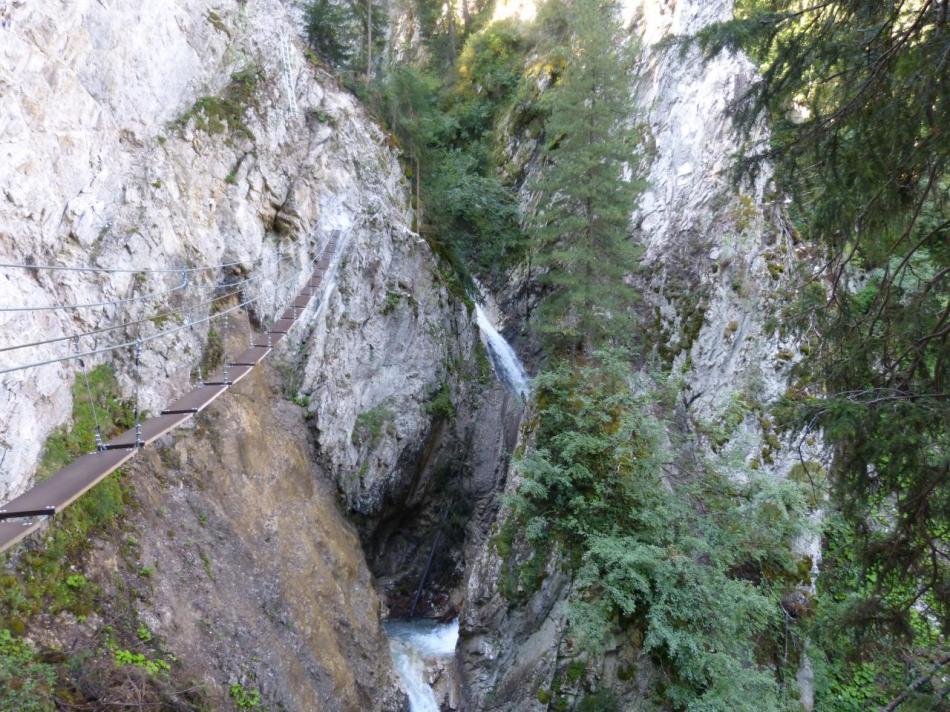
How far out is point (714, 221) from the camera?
12.5 meters

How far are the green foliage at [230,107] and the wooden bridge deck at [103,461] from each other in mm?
4008

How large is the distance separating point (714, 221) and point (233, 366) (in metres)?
10.6

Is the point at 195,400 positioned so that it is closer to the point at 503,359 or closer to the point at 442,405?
the point at 442,405

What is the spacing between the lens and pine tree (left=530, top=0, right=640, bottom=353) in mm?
11461

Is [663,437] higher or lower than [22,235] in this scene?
lower

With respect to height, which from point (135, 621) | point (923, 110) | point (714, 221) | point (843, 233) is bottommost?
point (135, 621)

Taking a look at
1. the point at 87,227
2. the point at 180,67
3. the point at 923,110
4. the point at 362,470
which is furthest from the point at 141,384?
the point at 923,110

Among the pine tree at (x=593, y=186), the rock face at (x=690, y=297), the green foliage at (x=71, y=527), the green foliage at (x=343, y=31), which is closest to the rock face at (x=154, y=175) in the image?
the green foliage at (x=71, y=527)

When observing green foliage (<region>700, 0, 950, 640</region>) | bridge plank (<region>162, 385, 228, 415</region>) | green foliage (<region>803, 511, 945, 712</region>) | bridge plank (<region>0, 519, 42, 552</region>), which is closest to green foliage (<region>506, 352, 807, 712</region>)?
green foliage (<region>803, 511, 945, 712</region>)

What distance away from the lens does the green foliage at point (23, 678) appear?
3872mm

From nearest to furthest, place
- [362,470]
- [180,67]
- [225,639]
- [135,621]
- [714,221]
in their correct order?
1. [135,621]
2. [225,639]
3. [180,67]
4. [362,470]
5. [714,221]

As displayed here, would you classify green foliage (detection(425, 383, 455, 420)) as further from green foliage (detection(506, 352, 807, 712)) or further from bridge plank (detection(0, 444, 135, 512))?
bridge plank (detection(0, 444, 135, 512))

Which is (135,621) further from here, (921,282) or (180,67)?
(180,67)

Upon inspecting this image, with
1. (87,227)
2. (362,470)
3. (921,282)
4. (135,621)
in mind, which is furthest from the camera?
(362,470)
